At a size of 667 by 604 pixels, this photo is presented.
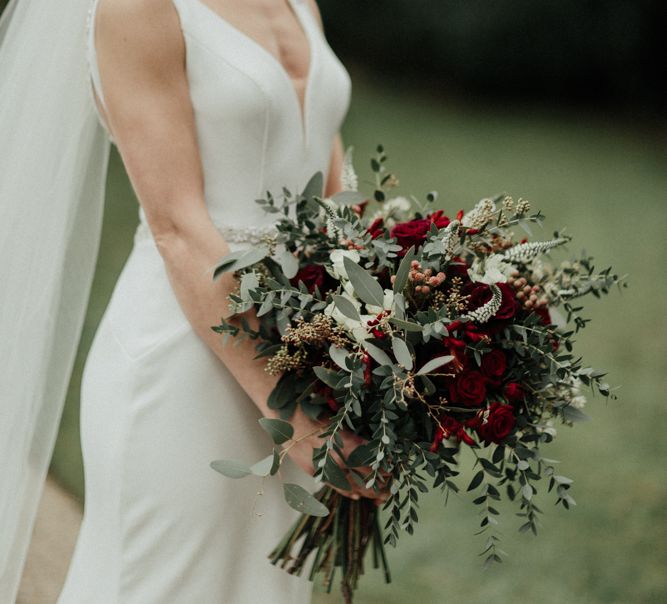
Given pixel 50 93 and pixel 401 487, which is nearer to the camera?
pixel 401 487

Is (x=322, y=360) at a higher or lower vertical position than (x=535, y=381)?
higher

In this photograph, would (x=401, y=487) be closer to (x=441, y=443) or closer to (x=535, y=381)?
(x=441, y=443)

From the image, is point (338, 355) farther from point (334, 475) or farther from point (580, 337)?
point (580, 337)

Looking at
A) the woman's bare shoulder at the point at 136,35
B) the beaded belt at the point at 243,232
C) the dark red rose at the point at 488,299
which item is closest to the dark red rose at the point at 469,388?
the dark red rose at the point at 488,299

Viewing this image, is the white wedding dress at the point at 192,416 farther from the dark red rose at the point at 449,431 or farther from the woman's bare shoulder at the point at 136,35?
the dark red rose at the point at 449,431

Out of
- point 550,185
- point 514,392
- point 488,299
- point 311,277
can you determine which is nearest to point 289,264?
point 311,277

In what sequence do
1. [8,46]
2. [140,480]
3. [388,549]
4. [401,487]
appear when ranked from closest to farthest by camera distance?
[401,487], [140,480], [8,46], [388,549]

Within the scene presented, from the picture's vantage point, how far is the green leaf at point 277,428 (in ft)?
6.07

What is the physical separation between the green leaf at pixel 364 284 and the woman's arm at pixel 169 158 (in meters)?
0.28

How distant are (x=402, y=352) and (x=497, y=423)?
25cm

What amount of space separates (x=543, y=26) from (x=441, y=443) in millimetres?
11799

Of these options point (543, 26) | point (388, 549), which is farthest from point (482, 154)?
point (388, 549)

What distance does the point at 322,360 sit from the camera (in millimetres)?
1892

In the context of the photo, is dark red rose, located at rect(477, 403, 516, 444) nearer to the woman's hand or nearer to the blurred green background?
the woman's hand
